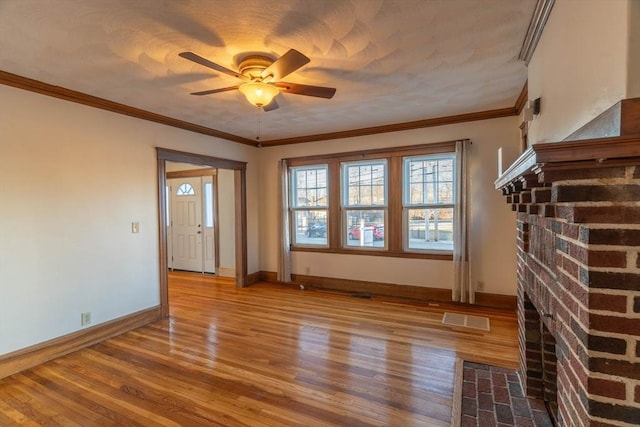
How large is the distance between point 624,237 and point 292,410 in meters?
2.07

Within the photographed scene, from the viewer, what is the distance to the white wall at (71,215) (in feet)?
9.03

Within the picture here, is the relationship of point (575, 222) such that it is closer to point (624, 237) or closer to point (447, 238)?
point (624, 237)

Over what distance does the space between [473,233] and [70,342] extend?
15.4 ft

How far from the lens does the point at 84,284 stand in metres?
3.25

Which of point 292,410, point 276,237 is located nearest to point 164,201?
point 276,237

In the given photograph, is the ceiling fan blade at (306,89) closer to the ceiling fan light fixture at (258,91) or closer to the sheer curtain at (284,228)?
the ceiling fan light fixture at (258,91)

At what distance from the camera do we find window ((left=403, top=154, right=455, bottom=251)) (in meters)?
4.45

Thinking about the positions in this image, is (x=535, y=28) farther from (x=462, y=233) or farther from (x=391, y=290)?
(x=391, y=290)

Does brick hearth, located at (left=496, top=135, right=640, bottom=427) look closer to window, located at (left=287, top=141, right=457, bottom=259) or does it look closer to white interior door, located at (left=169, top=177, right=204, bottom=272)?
window, located at (left=287, top=141, right=457, bottom=259)

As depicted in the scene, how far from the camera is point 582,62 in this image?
1413mm

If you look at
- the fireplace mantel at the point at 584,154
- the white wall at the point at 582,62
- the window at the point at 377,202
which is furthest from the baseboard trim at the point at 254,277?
the fireplace mantel at the point at 584,154

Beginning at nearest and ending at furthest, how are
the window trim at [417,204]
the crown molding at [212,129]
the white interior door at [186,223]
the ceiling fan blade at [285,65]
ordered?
the ceiling fan blade at [285,65], the crown molding at [212,129], the window trim at [417,204], the white interior door at [186,223]

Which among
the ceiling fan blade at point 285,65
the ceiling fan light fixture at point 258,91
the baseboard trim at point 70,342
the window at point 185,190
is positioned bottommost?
the baseboard trim at point 70,342

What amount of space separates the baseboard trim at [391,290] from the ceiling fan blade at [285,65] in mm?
3472
